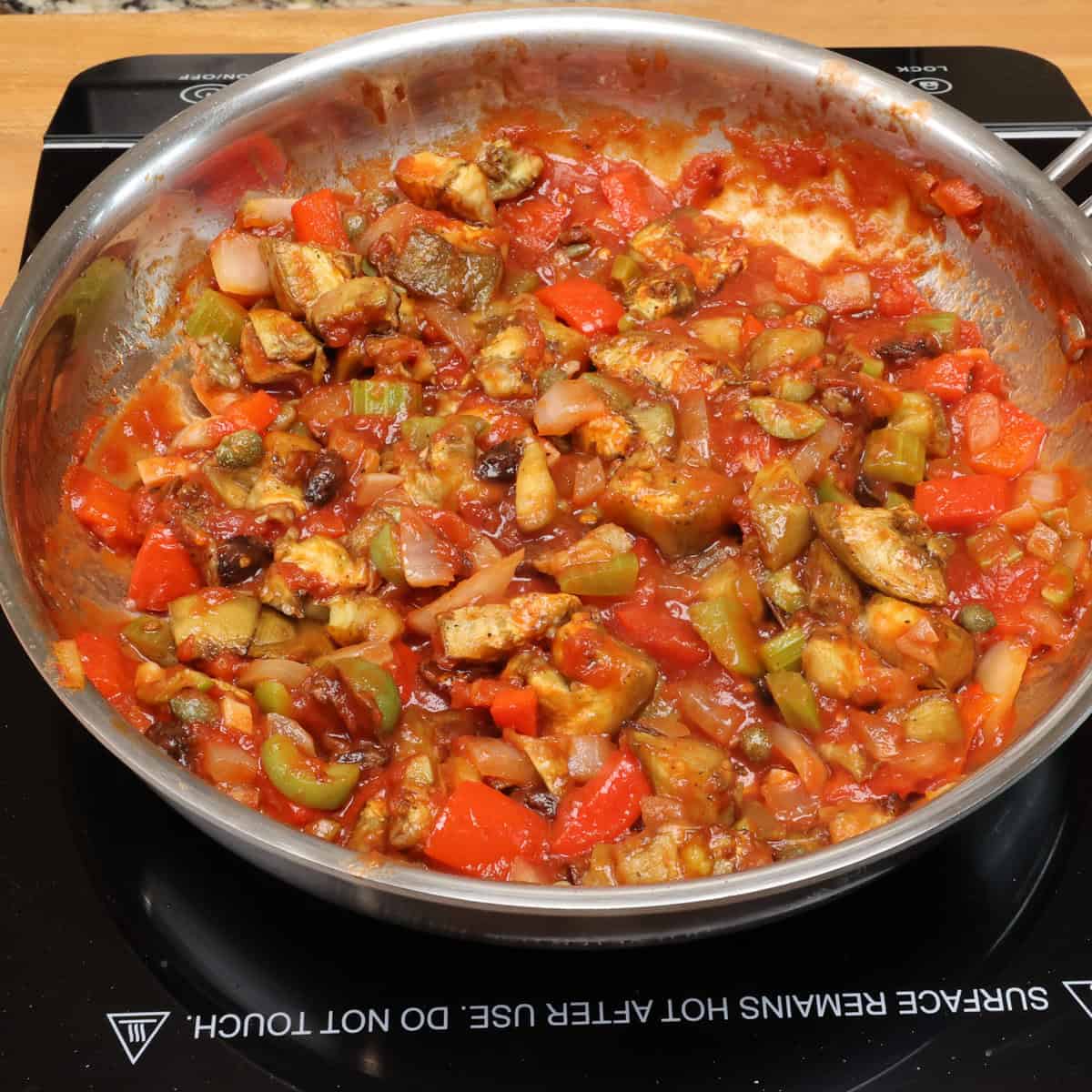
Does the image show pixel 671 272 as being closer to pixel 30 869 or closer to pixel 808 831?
pixel 808 831

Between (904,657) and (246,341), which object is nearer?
(904,657)

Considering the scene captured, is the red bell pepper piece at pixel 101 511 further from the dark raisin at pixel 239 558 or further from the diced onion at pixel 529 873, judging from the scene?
the diced onion at pixel 529 873

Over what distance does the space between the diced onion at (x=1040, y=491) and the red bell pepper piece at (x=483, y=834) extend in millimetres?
1387

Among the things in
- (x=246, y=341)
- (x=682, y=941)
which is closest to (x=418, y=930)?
(x=682, y=941)

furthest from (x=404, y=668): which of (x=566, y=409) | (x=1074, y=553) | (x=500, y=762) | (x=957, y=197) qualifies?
(x=957, y=197)

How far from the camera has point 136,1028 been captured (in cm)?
214

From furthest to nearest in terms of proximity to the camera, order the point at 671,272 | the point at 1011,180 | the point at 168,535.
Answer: the point at 671,272 → the point at 1011,180 → the point at 168,535

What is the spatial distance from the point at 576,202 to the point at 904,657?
65.5 inches

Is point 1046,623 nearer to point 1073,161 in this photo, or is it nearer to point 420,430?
point 1073,161

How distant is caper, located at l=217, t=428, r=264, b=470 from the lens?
2848mm

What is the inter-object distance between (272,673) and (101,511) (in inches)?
24.2

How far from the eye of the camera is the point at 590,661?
246 centimetres

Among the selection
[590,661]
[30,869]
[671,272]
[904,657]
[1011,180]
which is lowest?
[30,869]

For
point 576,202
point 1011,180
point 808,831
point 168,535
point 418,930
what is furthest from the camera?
point 576,202
